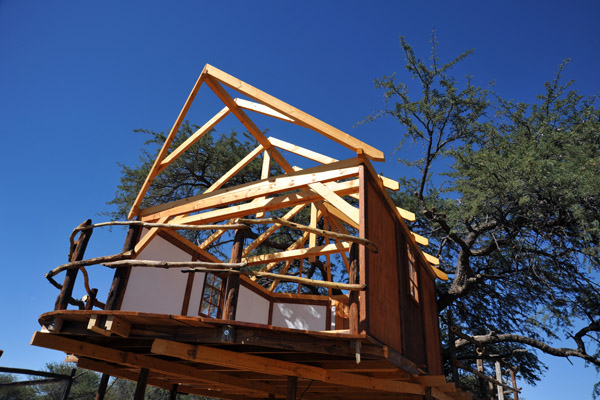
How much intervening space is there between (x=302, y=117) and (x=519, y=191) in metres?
7.55

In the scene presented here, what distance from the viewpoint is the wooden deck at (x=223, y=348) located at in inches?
198

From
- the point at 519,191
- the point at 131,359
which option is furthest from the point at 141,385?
the point at 519,191

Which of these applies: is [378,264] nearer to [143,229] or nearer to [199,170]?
[143,229]

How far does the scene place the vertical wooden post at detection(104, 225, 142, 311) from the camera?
754 centimetres

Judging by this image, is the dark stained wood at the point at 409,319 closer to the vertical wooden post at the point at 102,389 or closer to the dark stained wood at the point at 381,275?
the dark stained wood at the point at 381,275

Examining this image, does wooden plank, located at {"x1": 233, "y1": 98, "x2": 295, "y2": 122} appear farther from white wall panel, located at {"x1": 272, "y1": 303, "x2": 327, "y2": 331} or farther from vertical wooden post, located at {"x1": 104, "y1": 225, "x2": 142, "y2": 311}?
white wall panel, located at {"x1": 272, "y1": 303, "x2": 327, "y2": 331}

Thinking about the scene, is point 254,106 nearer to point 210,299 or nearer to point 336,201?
point 336,201

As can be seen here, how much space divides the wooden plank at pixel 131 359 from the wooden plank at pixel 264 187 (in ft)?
8.73

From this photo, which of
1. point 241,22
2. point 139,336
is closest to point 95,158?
point 241,22

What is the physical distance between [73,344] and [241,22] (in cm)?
1654

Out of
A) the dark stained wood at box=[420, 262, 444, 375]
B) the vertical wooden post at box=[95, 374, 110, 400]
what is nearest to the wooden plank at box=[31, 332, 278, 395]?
the vertical wooden post at box=[95, 374, 110, 400]

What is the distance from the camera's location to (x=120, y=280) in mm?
7762

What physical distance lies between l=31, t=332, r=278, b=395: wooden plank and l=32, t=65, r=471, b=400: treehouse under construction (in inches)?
0.6

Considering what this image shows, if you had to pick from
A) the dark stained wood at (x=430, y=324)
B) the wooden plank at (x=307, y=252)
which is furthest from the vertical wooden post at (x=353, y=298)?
the dark stained wood at (x=430, y=324)
